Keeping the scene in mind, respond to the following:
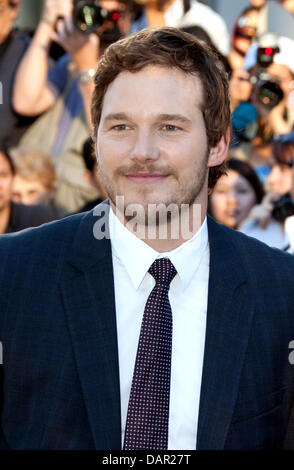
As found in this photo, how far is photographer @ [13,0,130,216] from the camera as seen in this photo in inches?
178

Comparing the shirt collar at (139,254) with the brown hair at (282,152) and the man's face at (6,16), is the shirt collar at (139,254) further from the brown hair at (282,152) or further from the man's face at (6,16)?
the man's face at (6,16)

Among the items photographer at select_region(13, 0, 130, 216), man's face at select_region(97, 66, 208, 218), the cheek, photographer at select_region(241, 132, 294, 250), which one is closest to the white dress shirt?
man's face at select_region(97, 66, 208, 218)

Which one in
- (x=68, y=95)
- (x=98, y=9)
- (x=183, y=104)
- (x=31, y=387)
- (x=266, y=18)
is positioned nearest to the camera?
(x=31, y=387)

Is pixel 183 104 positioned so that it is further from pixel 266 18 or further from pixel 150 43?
pixel 266 18

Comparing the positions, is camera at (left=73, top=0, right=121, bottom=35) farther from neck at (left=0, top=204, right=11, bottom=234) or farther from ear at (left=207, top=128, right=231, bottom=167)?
ear at (left=207, top=128, right=231, bottom=167)

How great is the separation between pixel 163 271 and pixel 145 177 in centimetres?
26

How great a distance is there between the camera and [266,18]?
241 inches

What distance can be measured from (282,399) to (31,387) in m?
0.69

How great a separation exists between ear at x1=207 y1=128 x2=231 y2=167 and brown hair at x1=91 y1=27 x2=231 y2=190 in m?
0.02

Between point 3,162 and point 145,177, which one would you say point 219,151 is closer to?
point 145,177

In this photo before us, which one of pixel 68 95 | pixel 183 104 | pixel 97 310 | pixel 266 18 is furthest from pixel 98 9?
pixel 97 310

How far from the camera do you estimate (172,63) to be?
7.02ft

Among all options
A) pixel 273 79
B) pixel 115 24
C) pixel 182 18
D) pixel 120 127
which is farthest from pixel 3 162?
pixel 120 127

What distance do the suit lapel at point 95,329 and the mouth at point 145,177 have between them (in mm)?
215
